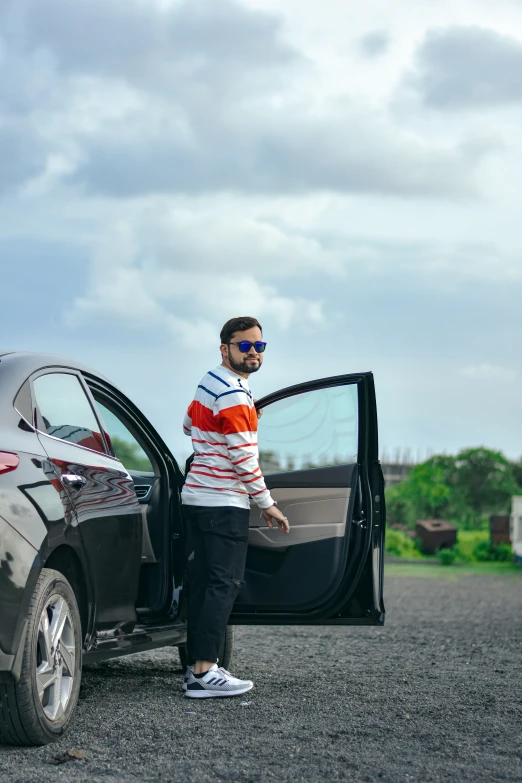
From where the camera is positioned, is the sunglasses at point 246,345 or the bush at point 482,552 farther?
the bush at point 482,552

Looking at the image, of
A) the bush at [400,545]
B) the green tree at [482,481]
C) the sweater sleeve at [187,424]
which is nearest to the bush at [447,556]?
the bush at [400,545]

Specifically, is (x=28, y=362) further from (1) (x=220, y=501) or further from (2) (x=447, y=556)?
(2) (x=447, y=556)

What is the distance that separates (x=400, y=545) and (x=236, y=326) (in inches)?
768

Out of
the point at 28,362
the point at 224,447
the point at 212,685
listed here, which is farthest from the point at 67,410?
the point at 212,685

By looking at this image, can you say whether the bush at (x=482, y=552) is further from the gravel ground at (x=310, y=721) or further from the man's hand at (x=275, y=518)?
the man's hand at (x=275, y=518)

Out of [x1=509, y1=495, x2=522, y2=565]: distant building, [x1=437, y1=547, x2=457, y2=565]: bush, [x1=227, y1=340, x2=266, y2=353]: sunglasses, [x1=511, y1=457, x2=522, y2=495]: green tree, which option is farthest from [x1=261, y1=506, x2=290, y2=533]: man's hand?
[x1=511, y1=457, x2=522, y2=495]: green tree

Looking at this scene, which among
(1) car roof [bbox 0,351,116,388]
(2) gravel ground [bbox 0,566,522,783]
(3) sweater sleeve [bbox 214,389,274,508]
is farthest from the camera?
(3) sweater sleeve [bbox 214,389,274,508]

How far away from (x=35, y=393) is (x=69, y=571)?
83 cm

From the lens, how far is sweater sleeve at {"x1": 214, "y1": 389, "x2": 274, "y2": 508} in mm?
5922

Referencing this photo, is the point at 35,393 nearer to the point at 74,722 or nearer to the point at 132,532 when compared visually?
the point at 132,532

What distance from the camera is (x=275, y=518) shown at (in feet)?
19.5

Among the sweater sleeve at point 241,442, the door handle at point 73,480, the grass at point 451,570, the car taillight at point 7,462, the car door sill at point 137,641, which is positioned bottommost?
the grass at point 451,570

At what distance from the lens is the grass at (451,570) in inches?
819

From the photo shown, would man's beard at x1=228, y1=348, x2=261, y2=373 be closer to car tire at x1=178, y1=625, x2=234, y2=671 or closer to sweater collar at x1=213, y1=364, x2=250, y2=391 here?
sweater collar at x1=213, y1=364, x2=250, y2=391
